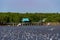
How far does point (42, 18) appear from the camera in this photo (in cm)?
16625

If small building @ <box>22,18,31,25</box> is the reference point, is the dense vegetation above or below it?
below

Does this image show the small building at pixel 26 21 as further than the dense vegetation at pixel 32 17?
No

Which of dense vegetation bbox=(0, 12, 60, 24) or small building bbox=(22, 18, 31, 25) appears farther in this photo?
dense vegetation bbox=(0, 12, 60, 24)

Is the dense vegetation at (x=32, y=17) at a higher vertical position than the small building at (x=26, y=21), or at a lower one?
lower

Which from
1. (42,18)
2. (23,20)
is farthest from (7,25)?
(42,18)

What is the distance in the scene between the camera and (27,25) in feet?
479

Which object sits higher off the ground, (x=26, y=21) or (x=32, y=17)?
(x=26, y=21)

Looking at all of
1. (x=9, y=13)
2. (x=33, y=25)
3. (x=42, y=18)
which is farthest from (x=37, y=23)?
(x=9, y=13)

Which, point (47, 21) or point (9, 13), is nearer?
point (47, 21)

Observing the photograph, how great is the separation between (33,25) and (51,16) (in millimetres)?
19337

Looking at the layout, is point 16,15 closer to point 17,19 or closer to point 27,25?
point 17,19

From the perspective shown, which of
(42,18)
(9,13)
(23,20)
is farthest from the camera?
(9,13)

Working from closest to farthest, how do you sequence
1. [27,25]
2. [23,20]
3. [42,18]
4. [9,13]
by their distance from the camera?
1. [27,25]
2. [23,20]
3. [42,18]
4. [9,13]

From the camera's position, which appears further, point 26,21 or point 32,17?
point 32,17
